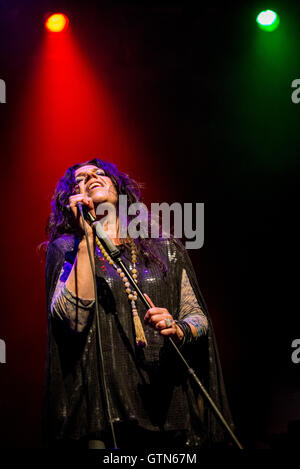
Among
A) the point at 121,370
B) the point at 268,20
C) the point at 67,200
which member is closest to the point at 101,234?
the point at 121,370

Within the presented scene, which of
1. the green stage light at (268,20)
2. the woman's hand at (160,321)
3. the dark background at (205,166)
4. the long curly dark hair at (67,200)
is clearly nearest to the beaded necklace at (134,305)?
the long curly dark hair at (67,200)

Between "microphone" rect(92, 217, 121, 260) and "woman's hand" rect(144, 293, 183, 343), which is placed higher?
"microphone" rect(92, 217, 121, 260)

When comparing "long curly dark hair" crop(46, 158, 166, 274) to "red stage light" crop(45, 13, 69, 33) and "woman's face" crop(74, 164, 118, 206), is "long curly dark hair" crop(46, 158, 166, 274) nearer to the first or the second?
"woman's face" crop(74, 164, 118, 206)

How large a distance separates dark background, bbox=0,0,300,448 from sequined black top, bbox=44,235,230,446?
0.88m

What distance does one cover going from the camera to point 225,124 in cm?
322

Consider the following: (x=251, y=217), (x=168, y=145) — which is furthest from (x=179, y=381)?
(x=168, y=145)

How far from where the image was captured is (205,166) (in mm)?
3168

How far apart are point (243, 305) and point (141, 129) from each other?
119cm

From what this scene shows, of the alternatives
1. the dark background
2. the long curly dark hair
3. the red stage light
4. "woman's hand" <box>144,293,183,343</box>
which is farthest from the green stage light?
"woman's hand" <box>144,293,183,343</box>

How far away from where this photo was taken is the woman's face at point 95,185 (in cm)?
219

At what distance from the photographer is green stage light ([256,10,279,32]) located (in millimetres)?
3287

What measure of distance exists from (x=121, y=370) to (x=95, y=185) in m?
0.79

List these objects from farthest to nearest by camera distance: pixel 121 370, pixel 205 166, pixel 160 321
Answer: pixel 205 166 → pixel 121 370 → pixel 160 321

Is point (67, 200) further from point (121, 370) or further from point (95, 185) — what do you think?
point (121, 370)
